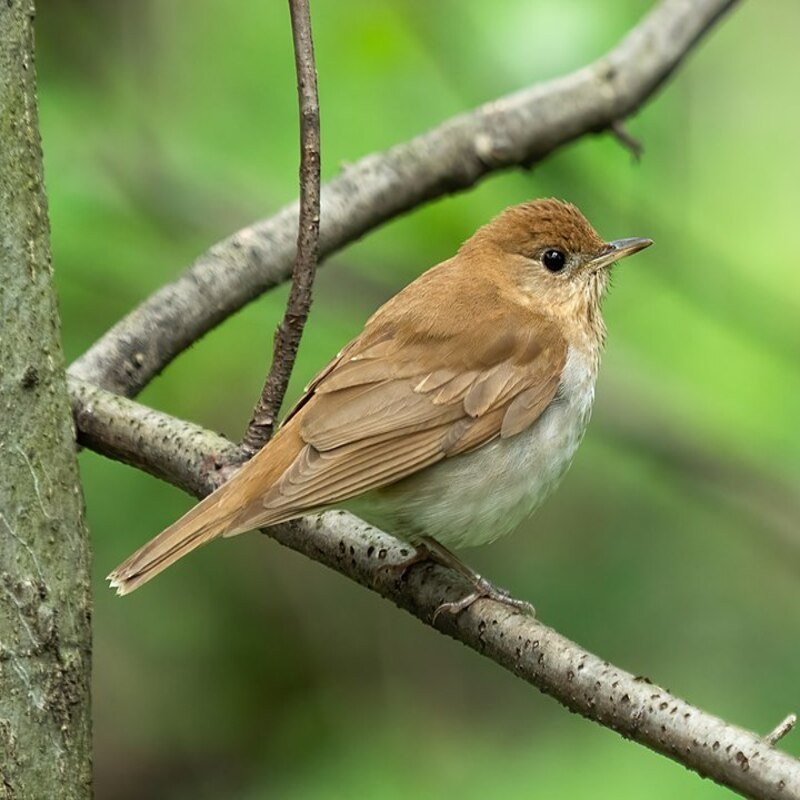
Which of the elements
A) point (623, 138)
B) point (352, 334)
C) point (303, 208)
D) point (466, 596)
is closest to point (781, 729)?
point (466, 596)

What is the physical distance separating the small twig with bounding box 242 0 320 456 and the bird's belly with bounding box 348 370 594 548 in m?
0.65

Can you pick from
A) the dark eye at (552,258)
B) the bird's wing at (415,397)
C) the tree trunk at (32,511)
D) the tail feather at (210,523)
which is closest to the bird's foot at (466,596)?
the bird's wing at (415,397)

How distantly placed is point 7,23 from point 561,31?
1921 millimetres

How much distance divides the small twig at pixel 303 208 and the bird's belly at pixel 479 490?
65 centimetres

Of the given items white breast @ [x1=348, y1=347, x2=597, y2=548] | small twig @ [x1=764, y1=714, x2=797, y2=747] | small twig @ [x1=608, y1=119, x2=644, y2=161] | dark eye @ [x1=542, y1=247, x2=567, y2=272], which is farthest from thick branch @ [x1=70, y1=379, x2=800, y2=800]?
small twig @ [x1=608, y1=119, x2=644, y2=161]

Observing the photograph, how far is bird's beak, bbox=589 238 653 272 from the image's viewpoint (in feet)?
14.0

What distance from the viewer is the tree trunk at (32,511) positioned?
2.49 metres

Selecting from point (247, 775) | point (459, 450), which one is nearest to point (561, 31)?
point (459, 450)

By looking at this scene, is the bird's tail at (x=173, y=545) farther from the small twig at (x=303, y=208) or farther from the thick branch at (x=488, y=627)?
the small twig at (x=303, y=208)

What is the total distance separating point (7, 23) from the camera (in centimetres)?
256

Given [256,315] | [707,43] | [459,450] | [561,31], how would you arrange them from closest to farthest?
[459,450]
[561,31]
[256,315]
[707,43]

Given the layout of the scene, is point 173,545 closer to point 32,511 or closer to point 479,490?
point 32,511

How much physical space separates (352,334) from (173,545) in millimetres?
2327

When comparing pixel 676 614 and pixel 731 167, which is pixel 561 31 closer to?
pixel 676 614
